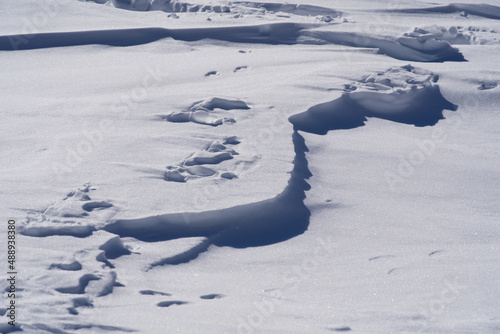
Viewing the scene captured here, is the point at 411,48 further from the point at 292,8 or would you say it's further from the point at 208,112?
the point at 208,112

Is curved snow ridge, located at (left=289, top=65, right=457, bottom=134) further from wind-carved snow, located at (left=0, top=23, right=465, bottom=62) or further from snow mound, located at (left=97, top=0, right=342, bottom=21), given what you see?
snow mound, located at (left=97, top=0, right=342, bottom=21)

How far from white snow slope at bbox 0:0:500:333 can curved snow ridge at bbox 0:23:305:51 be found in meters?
0.02

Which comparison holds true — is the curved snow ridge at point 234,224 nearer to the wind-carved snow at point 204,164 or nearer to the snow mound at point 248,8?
the wind-carved snow at point 204,164

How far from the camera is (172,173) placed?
10.7 ft

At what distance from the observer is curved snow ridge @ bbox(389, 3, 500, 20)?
6590 mm

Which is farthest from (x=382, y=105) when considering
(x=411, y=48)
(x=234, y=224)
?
(x=234, y=224)

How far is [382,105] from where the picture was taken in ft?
14.4

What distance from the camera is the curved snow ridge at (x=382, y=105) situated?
13.6ft

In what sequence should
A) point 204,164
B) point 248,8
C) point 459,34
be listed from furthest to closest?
point 248,8 < point 459,34 < point 204,164

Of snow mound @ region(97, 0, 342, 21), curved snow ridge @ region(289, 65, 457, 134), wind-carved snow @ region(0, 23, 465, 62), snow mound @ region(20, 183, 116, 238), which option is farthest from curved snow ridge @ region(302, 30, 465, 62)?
snow mound @ region(20, 183, 116, 238)

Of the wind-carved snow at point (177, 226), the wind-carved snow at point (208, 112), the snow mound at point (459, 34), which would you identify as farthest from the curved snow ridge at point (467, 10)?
the wind-carved snow at point (177, 226)

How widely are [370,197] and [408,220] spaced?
288 millimetres

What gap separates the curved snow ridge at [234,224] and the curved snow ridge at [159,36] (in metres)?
3.11

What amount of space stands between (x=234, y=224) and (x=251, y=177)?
384 mm
